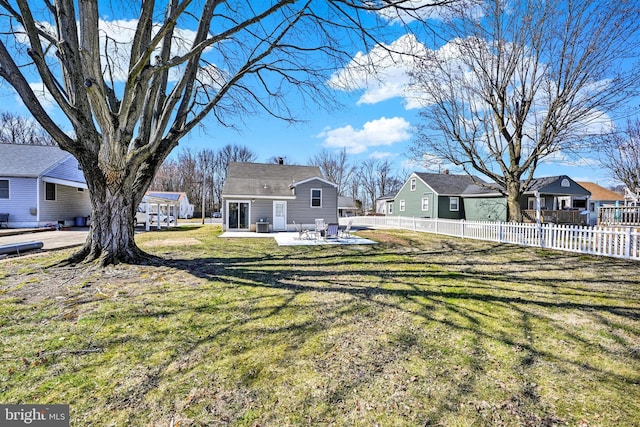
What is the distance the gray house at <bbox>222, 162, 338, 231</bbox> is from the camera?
18969 mm

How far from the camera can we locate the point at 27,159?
17.9m

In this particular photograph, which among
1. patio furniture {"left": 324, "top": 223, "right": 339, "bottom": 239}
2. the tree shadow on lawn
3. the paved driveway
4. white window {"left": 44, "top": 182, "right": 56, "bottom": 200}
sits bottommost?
the tree shadow on lawn

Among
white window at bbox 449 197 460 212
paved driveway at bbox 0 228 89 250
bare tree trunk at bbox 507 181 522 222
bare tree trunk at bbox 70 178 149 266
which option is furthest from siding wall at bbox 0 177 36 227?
white window at bbox 449 197 460 212

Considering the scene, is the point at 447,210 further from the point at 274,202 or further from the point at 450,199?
the point at 274,202

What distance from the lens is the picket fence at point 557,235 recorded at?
889cm

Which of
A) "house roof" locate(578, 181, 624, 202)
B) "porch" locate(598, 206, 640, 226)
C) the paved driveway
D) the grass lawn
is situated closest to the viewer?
the grass lawn

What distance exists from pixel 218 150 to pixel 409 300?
5557cm

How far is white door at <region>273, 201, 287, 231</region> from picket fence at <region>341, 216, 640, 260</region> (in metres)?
9.73

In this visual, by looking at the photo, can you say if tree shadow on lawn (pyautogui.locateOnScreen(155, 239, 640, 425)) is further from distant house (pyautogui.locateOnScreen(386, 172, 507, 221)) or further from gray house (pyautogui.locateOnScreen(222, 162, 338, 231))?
distant house (pyautogui.locateOnScreen(386, 172, 507, 221))

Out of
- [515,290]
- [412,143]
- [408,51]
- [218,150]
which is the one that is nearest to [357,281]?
[515,290]

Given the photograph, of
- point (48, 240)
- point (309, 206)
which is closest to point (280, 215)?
point (309, 206)

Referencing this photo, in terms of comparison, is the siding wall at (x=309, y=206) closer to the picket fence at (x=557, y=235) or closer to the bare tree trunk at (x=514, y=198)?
the picket fence at (x=557, y=235)

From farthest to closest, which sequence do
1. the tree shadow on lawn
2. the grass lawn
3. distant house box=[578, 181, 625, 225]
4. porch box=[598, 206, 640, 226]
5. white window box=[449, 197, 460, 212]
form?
distant house box=[578, 181, 625, 225] < white window box=[449, 197, 460, 212] < porch box=[598, 206, 640, 226] < the tree shadow on lawn < the grass lawn

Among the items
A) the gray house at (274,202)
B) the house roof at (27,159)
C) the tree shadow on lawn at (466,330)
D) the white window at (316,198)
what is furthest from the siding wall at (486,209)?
the house roof at (27,159)
